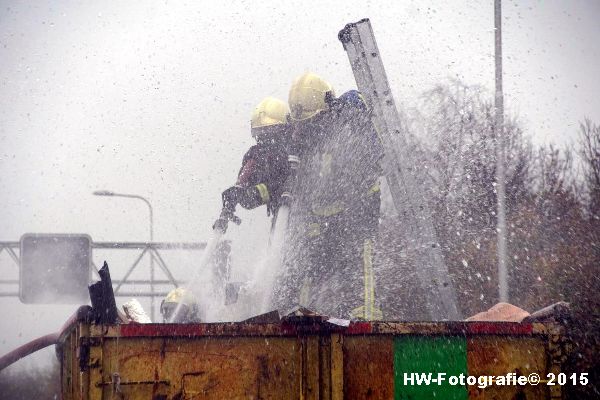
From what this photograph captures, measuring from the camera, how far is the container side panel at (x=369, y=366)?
9.87 feet

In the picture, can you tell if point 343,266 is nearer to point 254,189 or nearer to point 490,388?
point 254,189

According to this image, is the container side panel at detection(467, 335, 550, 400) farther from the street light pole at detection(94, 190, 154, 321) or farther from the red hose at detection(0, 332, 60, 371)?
the street light pole at detection(94, 190, 154, 321)

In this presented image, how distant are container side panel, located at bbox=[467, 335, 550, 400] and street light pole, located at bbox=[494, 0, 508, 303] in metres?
6.04

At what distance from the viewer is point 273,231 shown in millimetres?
5645

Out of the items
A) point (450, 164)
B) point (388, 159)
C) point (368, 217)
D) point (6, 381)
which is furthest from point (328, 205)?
point (6, 381)

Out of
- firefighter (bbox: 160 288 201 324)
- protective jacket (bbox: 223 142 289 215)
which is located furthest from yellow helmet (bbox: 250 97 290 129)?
firefighter (bbox: 160 288 201 324)

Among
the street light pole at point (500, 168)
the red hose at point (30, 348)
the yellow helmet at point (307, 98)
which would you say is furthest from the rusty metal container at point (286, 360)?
the street light pole at point (500, 168)

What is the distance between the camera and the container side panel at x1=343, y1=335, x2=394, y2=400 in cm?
301

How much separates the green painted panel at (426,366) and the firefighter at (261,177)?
110 inches

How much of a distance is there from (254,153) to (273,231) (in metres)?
0.70

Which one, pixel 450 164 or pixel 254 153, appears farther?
pixel 450 164

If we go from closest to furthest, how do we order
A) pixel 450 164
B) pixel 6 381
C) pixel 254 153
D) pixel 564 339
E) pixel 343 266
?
pixel 564 339, pixel 343 266, pixel 254 153, pixel 450 164, pixel 6 381

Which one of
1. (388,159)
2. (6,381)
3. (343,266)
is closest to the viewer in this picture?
(388,159)

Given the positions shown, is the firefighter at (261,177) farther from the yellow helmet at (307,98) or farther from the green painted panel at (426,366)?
the green painted panel at (426,366)
